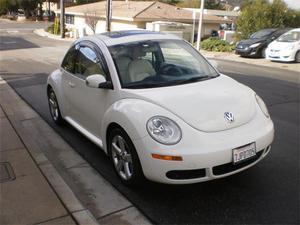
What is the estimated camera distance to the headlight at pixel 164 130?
11.3ft

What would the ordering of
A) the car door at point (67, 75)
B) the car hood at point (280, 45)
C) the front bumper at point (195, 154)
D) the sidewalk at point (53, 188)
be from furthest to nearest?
the car hood at point (280, 45) < the car door at point (67, 75) < the sidewalk at point (53, 188) < the front bumper at point (195, 154)

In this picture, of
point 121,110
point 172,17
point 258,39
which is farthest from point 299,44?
point 172,17

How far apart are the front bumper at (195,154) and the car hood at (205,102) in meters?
0.10

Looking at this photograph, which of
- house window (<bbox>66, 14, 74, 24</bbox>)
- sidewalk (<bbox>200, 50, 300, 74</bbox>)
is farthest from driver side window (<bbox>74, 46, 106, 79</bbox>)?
house window (<bbox>66, 14, 74, 24</bbox>)

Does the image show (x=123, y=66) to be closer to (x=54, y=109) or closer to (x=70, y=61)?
(x=70, y=61)

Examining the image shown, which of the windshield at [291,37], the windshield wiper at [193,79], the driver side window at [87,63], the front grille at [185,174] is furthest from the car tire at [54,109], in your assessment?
the windshield at [291,37]

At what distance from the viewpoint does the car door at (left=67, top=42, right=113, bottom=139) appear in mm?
4449

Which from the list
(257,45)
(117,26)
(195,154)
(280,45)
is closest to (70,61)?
(195,154)

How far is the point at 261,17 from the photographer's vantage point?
960 inches

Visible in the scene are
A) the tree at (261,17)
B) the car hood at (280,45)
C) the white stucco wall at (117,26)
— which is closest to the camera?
the car hood at (280,45)

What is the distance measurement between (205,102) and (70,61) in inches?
103

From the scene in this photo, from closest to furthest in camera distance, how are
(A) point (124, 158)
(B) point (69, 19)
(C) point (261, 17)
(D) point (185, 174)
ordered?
(D) point (185, 174), (A) point (124, 158), (C) point (261, 17), (B) point (69, 19)

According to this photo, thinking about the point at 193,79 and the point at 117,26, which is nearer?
the point at 193,79

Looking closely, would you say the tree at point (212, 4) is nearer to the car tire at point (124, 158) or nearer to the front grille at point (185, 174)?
the car tire at point (124, 158)
